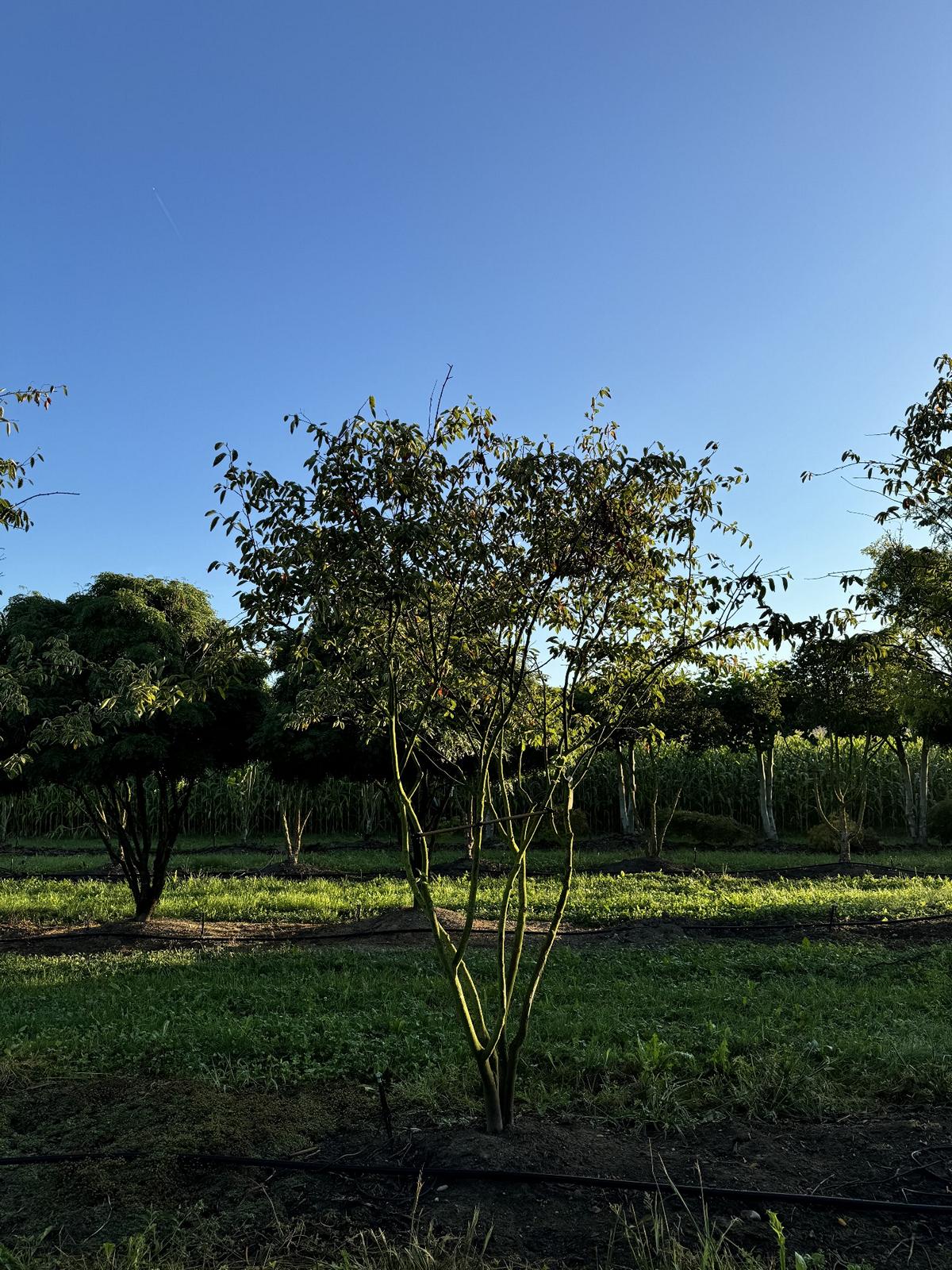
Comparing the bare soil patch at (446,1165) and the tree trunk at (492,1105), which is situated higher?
the tree trunk at (492,1105)

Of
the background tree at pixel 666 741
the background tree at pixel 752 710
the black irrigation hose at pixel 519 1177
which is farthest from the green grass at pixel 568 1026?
the background tree at pixel 752 710

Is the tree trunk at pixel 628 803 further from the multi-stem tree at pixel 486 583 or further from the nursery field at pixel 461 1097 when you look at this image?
the multi-stem tree at pixel 486 583

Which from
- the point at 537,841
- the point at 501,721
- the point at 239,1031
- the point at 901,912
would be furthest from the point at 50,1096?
the point at 537,841

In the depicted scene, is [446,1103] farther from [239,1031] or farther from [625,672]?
[625,672]

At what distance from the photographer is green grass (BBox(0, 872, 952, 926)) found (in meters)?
11.2

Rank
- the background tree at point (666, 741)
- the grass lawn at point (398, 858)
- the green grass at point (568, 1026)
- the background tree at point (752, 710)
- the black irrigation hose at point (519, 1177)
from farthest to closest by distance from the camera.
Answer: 1. the background tree at point (752, 710)
2. the grass lawn at point (398, 858)
3. the background tree at point (666, 741)
4. the green grass at point (568, 1026)
5. the black irrigation hose at point (519, 1177)

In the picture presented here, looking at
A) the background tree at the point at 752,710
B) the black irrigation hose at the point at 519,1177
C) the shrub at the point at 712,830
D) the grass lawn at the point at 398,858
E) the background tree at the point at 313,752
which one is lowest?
the grass lawn at the point at 398,858

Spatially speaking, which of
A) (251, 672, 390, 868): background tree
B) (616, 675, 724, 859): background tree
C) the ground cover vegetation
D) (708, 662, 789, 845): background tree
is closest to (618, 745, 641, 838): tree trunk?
(616, 675, 724, 859): background tree

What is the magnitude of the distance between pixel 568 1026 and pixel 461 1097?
142 cm

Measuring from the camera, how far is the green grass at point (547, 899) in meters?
11.2

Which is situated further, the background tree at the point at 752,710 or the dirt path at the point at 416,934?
the background tree at the point at 752,710

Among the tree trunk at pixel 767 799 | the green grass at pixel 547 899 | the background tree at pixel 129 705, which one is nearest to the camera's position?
the background tree at pixel 129 705

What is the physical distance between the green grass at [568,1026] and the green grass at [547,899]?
2.54 meters

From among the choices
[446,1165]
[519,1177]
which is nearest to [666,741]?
[446,1165]
